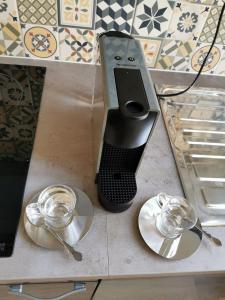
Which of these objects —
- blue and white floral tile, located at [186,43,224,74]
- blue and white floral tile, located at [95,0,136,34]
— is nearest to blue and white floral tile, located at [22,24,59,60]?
blue and white floral tile, located at [95,0,136,34]

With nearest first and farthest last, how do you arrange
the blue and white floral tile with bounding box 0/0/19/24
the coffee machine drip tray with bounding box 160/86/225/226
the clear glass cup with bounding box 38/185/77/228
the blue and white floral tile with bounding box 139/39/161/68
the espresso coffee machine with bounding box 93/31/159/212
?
the espresso coffee machine with bounding box 93/31/159/212
the clear glass cup with bounding box 38/185/77/228
the coffee machine drip tray with bounding box 160/86/225/226
the blue and white floral tile with bounding box 0/0/19/24
the blue and white floral tile with bounding box 139/39/161/68

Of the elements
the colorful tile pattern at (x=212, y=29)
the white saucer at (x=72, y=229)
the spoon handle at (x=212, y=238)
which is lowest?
the spoon handle at (x=212, y=238)

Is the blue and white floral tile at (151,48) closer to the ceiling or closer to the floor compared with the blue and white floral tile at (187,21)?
closer to the floor

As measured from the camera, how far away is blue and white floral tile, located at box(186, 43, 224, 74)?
3.04ft

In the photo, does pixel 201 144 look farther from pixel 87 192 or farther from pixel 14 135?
pixel 14 135

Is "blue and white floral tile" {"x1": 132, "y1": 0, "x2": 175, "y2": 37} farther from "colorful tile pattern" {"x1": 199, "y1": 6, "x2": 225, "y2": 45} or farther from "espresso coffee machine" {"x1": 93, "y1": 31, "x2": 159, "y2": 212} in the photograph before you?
"espresso coffee machine" {"x1": 93, "y1": 31, "x2": 159, "y2": 212}

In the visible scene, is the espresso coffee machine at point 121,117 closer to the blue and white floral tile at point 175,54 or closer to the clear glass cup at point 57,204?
the clear glass cup at point 57,204

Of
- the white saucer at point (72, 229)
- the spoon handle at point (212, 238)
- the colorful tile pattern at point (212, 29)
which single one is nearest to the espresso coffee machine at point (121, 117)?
the white saucer at point (72, 229)

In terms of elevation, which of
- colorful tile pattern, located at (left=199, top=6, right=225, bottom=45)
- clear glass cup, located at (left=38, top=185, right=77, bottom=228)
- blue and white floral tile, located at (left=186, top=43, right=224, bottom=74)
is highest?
colorful tile pattern, located at (left=199, top=6, right=225, bottom=45)

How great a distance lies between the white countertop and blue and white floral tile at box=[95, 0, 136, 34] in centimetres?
19

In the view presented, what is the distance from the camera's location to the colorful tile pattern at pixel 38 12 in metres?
0.78

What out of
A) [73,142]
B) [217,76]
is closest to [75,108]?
[73,142]

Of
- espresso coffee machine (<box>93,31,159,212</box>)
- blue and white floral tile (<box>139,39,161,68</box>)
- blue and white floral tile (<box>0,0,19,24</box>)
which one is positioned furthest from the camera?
blue and white floral tile (<box>139,39,161,68</box>)

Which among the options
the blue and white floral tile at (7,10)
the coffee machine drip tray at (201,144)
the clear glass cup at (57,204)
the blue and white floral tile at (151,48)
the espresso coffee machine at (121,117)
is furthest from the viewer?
the blue and white floral tile at (151,48)
